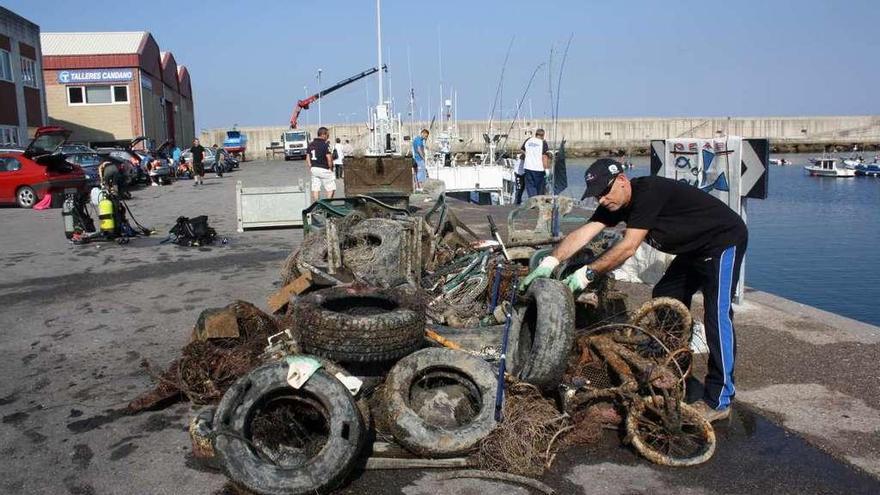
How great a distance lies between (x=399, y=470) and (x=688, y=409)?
6.26 feet

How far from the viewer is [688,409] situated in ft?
15.3

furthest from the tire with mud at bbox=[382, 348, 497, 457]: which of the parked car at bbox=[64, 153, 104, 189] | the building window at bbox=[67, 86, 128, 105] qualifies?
the building window at bbox=[67, 86, 128, 105]

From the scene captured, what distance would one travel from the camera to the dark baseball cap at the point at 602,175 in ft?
16.2

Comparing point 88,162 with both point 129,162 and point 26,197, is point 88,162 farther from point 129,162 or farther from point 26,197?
point 26,197

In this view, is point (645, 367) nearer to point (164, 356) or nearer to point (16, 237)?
point (164, 356)

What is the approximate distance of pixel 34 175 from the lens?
72.0 ft

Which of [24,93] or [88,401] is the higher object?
[24,93]

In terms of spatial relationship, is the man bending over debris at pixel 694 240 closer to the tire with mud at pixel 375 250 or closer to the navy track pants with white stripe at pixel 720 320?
the navy track pants with white stripe at pixel 720 320

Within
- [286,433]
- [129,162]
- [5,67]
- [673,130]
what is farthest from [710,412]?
[673,130]

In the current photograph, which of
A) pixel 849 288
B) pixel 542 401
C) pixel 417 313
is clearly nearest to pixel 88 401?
pixel 417 313

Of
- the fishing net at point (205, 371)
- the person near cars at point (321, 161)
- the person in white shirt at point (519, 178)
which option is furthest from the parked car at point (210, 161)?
the fishing net at point (205, 371)

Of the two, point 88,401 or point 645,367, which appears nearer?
point 645,367

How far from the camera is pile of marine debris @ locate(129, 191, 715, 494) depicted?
4250mm

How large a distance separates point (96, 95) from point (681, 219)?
49983mm
